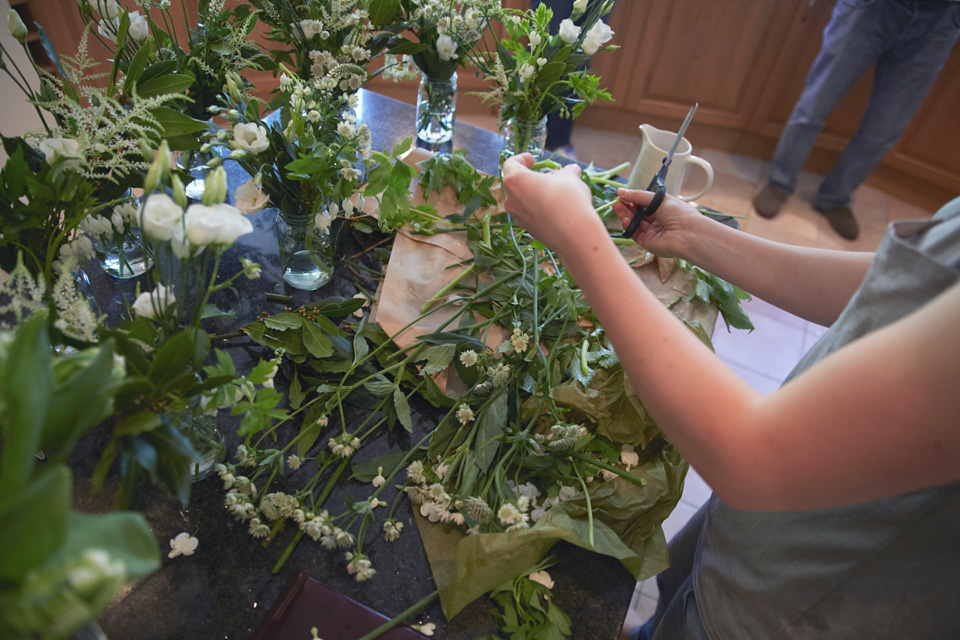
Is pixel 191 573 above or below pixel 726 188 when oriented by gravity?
above

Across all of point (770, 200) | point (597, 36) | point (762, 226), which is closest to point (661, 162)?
point (597, 36)

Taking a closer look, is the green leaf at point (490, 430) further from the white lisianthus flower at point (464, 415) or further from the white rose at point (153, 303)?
the white rose at point (153, 303)

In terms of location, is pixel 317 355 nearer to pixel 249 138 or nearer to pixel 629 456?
pixel 249 138

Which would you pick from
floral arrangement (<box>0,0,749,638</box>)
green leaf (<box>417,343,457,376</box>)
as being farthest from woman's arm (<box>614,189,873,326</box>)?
green leaf (<box>417,343,457,376</box>)

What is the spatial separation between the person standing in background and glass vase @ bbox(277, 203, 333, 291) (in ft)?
8.24

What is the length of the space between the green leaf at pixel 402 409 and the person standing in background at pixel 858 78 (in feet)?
8.53

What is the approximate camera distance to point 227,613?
24.6 inches

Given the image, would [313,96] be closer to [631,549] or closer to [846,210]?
[631,549]

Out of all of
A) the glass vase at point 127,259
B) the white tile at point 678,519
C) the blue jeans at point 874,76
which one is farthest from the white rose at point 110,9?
the blue jeans at point 874,76

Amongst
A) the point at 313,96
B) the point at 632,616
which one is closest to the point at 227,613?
the point at 313,96

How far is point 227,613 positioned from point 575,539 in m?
0.38

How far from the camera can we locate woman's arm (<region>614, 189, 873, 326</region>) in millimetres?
732

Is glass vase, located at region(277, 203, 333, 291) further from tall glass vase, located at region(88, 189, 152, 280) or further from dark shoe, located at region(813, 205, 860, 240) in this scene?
dark shoe, located at region(813, 205, 860, 240)

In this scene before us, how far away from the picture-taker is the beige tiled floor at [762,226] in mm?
2205
